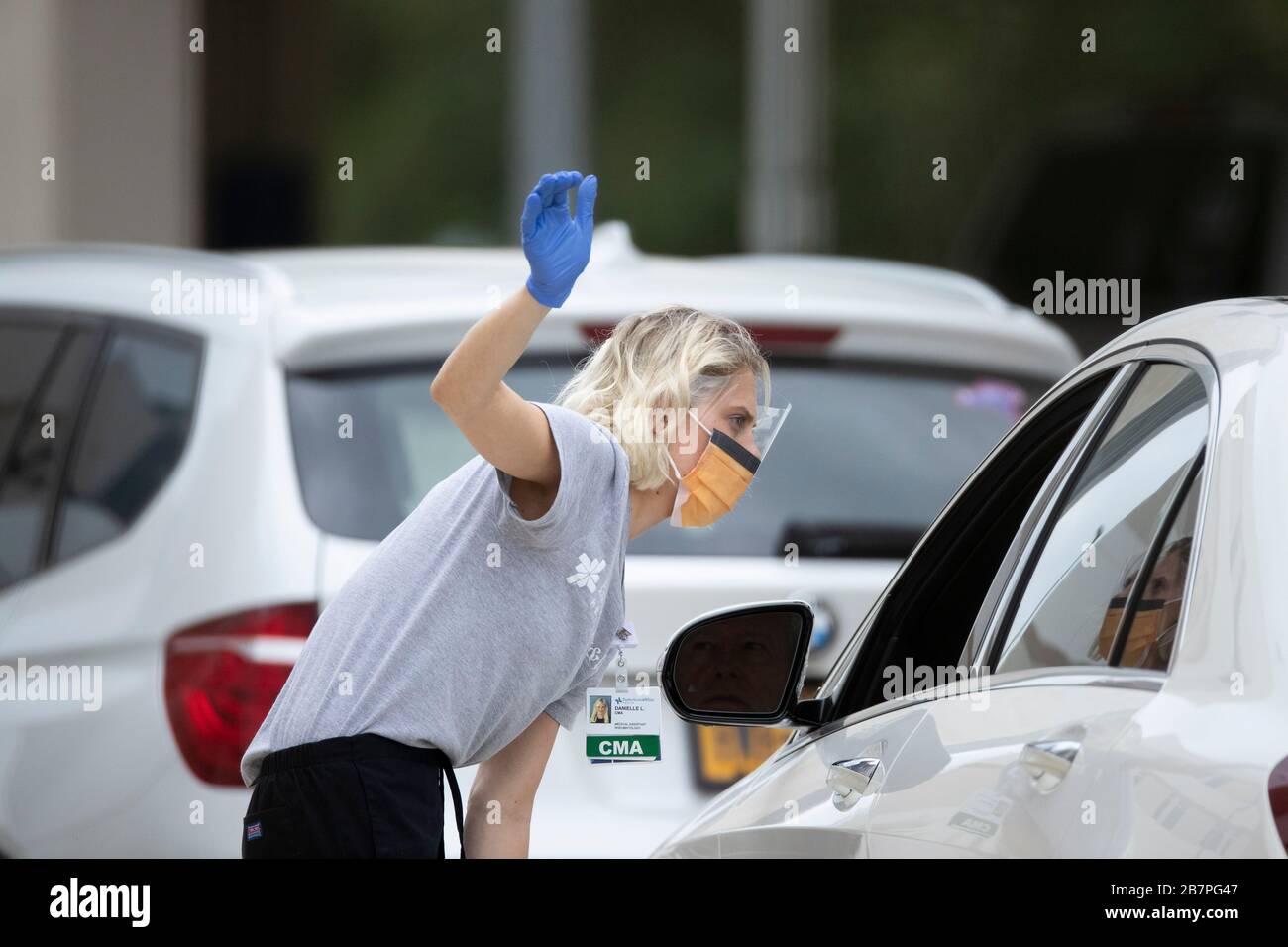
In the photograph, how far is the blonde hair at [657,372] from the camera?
2617 mm

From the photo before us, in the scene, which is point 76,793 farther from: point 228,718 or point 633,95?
point 633,95

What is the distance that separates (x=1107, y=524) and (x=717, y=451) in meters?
0.56

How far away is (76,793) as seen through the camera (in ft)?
13.3

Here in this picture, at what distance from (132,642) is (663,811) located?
109cm

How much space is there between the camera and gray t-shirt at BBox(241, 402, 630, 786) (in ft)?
8.33

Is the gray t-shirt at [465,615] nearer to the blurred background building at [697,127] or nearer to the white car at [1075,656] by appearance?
the white car at [1075,656]

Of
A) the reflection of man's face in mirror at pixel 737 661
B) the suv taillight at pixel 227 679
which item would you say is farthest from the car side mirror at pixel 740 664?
the suv taillight at pixel 227 679

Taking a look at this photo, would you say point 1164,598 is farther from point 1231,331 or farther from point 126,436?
point 126,436

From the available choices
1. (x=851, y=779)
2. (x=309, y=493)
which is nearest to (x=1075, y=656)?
(x=851, y=779)

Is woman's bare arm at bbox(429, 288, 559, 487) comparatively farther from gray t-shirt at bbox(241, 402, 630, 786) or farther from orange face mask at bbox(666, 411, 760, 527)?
orange face mask at bbox(666, 411, 760, 527)

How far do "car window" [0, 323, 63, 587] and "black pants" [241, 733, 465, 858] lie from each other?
6.90 ft

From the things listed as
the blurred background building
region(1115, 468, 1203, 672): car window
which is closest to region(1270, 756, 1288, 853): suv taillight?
region(1115, 468, 1203, 672): car window
